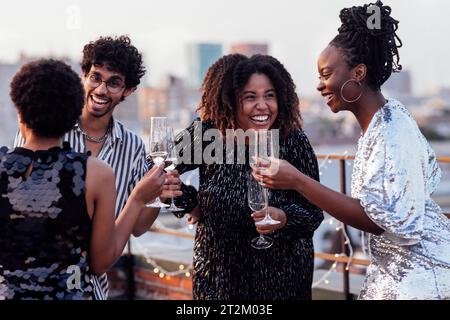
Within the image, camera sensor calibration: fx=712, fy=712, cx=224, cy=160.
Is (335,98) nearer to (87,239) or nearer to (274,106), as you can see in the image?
(274,106)

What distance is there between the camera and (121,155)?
2.70 metres

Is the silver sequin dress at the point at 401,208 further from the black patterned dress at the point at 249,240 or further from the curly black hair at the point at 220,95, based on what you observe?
the curly black hair at the point at 220,95

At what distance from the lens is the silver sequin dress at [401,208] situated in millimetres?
2020

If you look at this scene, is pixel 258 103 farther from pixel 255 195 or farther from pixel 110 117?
pixel 110 117

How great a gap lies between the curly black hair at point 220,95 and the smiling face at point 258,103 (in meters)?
0.05

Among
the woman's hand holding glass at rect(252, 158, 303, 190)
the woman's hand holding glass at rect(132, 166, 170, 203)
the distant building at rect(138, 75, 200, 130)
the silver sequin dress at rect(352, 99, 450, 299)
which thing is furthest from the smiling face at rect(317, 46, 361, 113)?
the distant building at rect(138, 75, 200, 130)

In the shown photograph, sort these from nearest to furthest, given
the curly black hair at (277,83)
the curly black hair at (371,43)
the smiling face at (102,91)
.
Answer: the curly black hair at (371,43) < the smiling face at (102,91) < the curly black hair at (277,83)

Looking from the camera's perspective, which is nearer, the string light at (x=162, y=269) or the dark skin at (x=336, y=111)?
the dark skin at (x=336, y=111)

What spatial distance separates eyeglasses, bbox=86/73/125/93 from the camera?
2.68 meters

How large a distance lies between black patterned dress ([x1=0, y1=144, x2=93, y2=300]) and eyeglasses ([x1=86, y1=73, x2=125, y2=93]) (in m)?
0.79

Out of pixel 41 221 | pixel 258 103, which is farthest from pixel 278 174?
pixel 41 221

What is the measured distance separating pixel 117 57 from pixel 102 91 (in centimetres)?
16

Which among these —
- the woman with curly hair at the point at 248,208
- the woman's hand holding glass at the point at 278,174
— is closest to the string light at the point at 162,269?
the woman with curly hair at the point at 248,208
